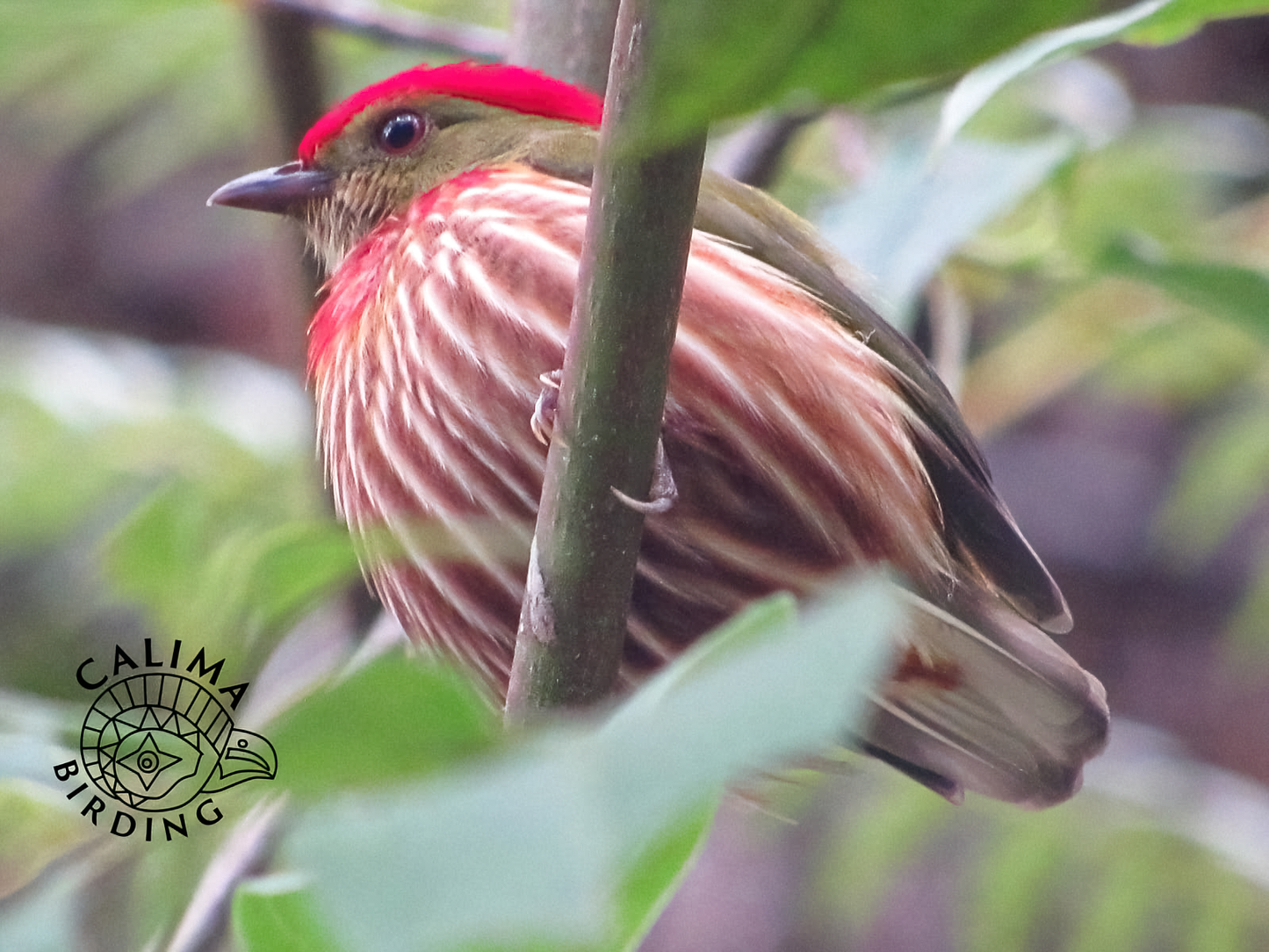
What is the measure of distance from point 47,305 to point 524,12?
4.18m

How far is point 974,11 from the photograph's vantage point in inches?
16.0

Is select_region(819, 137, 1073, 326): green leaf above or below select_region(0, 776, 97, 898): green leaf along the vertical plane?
above

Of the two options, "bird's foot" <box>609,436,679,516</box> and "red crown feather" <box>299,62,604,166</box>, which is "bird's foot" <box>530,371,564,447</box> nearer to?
"bird's foot" <box>609,436,679,516</box>

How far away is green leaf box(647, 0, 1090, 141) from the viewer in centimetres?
39

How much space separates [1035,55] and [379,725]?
91 cm

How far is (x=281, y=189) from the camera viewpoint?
1.73m

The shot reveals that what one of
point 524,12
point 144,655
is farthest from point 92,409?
point 144,655

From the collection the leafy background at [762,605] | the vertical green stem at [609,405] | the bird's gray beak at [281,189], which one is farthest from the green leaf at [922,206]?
the vertical green stem at [609,405]

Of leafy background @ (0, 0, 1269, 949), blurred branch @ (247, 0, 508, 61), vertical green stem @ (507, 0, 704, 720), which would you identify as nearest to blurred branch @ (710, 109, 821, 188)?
leafy background @ (0, 0, 1269, 949)

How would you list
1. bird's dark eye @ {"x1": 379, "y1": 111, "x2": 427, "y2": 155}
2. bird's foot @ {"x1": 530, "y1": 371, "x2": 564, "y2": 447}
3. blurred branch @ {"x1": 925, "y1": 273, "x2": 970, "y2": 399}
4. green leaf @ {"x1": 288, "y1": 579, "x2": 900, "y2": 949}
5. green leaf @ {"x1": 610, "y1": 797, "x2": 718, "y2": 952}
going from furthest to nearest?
blurred branch @ {"x1": 925, "y1": 273, "x2": 970, "y2": 399}, bird's dark eye @ {"x1": 379, "y1": 111, "x2": 427, "y2": 155}, bird's foot @ {"x1": 530, "y1": 371, "x2": 564, "y2": 447}, green leaf @ {"x1": 610, "y1": 797, "x2": 718, "y2": 952}, green leaf @ {"x1": 288, "y1": 579, "x2": 900, "y2": 949}

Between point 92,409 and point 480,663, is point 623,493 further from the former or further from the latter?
point 92,409

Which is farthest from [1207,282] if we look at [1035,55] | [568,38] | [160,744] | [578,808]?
[578,808]

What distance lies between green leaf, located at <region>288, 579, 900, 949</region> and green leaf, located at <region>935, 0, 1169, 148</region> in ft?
2.01

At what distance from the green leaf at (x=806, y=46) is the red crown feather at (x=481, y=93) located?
3.65ft
